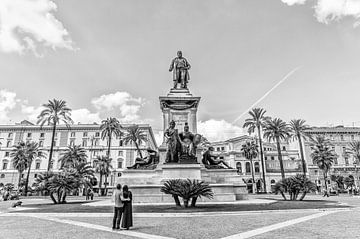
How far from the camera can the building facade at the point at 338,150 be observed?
74.6 meters

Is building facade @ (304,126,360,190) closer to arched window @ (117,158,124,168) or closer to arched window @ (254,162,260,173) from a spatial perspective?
arched window @ (254,162,260,173)

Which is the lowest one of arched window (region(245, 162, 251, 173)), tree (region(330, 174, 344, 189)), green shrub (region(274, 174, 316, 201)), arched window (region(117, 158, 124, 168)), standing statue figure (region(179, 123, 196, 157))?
green shrub (region(274, 174, 316, 201))

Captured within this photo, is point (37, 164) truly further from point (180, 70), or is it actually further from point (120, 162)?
point (180, 70)

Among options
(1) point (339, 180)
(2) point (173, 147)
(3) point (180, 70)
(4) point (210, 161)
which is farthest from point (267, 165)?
(2) point (173, 147)

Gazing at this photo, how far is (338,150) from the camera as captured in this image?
78875 mm

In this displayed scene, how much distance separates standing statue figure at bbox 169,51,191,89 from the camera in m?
22.4

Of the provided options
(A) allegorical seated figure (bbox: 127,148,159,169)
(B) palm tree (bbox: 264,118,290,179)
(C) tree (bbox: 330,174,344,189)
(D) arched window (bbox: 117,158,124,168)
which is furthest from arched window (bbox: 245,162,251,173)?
(A) allegorical seated figure (bbox: 127,148,159,169)

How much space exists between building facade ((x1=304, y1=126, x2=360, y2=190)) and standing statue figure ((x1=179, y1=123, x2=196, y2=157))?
67.8m

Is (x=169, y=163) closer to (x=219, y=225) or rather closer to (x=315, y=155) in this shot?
(x=219, y=225)

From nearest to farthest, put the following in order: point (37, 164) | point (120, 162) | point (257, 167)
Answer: point (37, 164), point (120, 162), point (257, 167)

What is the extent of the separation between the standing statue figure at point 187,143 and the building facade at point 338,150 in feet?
222

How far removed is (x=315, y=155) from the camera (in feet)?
177

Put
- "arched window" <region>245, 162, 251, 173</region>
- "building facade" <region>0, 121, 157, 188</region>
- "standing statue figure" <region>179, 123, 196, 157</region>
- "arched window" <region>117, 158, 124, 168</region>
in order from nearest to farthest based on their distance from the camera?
"standing statue figure" <region>179, 123, 196, 157</region> < "arched window" <region>117, 158, 124, 168</region> < "building facade" <region>0, 121, 157, 188</region> < "arched window" <region>245, 162, 251, 173</region>

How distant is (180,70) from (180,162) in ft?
29.9
